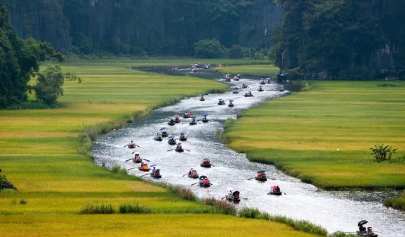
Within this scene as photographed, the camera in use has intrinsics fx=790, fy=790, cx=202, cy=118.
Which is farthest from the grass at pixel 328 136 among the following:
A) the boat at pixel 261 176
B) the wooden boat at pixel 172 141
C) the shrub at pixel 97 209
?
the shrub at pixel 97 209

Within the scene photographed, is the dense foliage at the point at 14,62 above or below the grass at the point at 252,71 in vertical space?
above

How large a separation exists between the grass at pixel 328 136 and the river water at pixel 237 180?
1508mm

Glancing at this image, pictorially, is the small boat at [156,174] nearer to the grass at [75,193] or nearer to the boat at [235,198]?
the grass at [75,193]

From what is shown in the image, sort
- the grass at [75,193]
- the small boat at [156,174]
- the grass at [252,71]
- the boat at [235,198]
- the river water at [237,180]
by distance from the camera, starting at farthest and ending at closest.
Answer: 1. the grass at [252,71]
2. the small boat at [156,174]
3. the boat at [235,198]
4. the river water at [237,180]
5. the grass at [75,193]

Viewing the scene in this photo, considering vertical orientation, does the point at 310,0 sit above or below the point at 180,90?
above

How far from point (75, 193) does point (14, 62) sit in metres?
46.6

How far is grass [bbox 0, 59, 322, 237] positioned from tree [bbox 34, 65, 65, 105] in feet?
17.5

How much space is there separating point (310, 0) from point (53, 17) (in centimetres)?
7267

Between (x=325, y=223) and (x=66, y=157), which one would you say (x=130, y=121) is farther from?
(x=325, y=223)

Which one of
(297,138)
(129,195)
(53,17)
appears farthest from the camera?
(53,17)

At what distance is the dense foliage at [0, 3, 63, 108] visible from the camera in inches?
3406

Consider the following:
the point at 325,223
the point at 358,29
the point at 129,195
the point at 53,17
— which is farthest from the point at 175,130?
the point at 53,17

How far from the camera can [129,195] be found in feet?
147

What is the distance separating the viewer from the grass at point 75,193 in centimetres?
3709
